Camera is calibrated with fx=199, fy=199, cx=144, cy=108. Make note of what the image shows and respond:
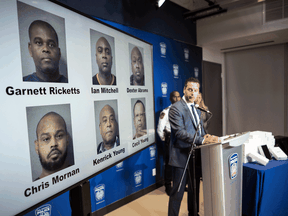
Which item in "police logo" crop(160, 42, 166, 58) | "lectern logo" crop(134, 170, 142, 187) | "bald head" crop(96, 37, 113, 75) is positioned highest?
"police logo" crop(160, 42, 166, 58)

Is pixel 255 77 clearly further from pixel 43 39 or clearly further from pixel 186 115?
pixel 43 39

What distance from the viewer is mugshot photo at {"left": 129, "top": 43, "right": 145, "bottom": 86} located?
5.21ft

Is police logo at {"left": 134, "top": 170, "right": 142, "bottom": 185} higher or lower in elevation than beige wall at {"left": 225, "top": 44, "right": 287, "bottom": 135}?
lower

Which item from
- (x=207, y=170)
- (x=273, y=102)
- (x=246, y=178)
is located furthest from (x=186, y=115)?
(x=273, y=102)

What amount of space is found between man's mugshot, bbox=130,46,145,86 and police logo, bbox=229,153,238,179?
3.22ft

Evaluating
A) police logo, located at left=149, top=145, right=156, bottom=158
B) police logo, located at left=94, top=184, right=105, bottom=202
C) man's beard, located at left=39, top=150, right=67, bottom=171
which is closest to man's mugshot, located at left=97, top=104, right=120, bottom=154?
man's beard, located at left=39, top=150, right=67, bottom=171

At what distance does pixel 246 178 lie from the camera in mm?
2041

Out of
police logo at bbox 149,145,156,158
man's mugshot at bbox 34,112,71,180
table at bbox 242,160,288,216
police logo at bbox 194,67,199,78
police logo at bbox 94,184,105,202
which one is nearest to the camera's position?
man's mugshot at bbox 34,112,71,180

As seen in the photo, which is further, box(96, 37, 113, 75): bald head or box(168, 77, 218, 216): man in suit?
box(168, 77, 218, 216): man in suit

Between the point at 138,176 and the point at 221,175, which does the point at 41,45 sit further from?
the point at 138,176

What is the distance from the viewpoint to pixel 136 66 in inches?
65.4

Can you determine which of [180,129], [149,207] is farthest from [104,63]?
[149,207]

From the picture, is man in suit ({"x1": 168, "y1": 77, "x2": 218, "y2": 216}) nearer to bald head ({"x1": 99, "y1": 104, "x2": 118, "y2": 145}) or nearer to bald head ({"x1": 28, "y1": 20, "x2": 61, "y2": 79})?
bald head ({"x1": 99, "y1": 104, "x2": 118, "y2": 145})

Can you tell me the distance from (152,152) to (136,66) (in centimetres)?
215
